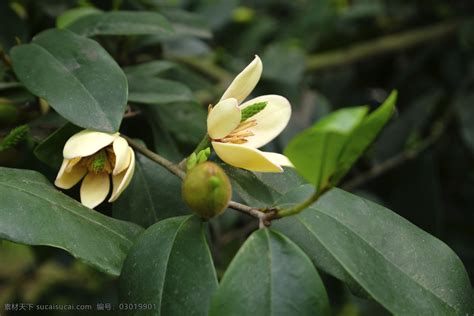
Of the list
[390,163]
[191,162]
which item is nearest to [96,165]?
[191,162]

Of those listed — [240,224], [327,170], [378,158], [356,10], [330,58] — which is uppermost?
[327,170]

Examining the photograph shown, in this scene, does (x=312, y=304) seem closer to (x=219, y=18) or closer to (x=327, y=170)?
(x=327, y=170)

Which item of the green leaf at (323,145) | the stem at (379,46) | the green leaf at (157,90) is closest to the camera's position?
the green leaf at (323,145)

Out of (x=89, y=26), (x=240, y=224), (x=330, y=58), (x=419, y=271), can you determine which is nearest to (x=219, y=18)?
(x=330, y=58)

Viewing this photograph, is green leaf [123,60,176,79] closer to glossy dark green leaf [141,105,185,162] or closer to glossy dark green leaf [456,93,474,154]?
glossy dark green leaf [141,105,185,162]

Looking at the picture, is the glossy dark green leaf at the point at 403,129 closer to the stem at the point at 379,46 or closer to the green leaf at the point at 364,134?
the stem at the point at 379,46

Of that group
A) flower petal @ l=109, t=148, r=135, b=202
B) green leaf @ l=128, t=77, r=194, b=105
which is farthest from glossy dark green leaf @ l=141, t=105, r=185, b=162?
flower petal @ l=109, t=148, r=135, b=202

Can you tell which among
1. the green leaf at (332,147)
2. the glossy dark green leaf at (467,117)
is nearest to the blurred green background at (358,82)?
the glossy dark green leaf at (467,117)

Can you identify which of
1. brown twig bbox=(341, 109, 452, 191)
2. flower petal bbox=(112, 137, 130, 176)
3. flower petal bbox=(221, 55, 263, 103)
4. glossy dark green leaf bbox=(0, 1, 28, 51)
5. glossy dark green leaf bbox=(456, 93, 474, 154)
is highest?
flower petal bbox=(221, 55, 263, 103)
